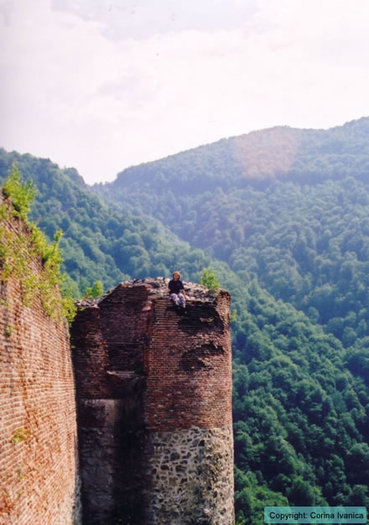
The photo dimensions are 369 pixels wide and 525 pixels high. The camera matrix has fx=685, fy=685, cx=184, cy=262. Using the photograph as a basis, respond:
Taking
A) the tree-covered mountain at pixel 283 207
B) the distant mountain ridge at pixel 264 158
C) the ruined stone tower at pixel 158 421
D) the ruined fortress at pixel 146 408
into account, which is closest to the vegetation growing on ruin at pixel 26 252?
the ruined fortress at pixel 146 408

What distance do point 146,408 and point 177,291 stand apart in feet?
6.72

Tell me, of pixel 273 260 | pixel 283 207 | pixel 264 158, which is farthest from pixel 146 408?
pixel 264 158

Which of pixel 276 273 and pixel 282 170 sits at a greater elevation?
pixel 282 170

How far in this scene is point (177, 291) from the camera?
11.9 m

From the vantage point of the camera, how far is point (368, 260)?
3105 inches

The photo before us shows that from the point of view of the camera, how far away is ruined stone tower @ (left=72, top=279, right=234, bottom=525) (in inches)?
433

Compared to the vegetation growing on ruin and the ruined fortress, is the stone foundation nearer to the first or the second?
the ruined fortress

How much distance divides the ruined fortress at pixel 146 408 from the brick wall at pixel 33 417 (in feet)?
0.35

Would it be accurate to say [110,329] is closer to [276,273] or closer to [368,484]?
[368,484]

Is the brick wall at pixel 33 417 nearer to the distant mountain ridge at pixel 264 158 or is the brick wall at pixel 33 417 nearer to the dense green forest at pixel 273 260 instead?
the dense green forest at pixel 273 260

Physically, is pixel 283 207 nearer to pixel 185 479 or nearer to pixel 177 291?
pixel 177 291

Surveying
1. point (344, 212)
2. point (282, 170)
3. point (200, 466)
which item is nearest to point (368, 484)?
point (200, 466)

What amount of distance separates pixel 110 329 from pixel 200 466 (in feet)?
9.79

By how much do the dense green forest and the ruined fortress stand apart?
19853 millimetres
